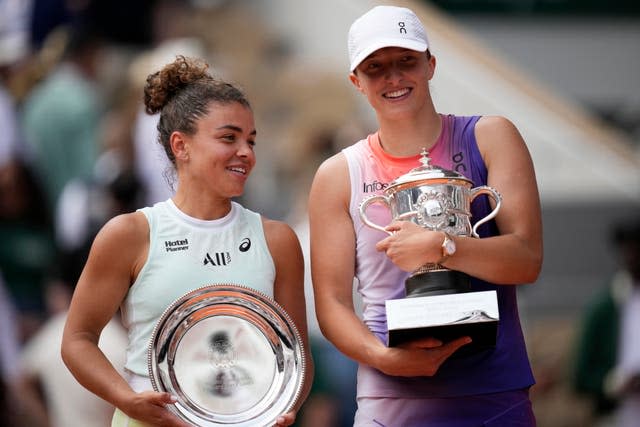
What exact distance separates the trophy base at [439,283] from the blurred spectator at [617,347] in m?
3.70

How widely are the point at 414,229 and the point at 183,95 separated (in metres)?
0.62

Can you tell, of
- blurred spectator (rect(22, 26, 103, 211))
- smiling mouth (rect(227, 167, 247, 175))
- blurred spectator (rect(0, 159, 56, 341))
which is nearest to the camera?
smiling mouth (rect(227, 167, 247, 175))

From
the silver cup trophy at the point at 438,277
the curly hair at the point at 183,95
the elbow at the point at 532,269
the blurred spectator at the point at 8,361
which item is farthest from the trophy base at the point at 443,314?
the blurred spectator at the point at 8,361

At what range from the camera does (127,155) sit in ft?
19.3

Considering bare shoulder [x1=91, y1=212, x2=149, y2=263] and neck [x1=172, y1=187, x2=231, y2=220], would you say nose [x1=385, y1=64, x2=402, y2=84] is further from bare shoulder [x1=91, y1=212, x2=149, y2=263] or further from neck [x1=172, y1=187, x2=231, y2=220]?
bare shoulder [x1=91, y1=212, x2=149, y2=263]

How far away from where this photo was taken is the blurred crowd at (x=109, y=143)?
550 cm

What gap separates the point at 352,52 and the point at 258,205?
3708 millimetres

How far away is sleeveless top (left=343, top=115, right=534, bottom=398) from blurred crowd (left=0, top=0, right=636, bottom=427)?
2.53 meters

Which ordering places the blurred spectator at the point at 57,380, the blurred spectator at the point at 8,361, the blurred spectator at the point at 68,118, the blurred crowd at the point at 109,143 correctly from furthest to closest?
the blurred spectator at the point at 68,118, the blurred spectator at the point at 8,361, the blurred crowd at the point at 109,143, the blurred spectator at the point at 57,380

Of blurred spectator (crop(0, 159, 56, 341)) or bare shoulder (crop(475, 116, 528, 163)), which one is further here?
blurred spectator (crop(0, 159, 56, 341))

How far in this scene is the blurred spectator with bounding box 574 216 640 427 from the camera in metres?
6.09

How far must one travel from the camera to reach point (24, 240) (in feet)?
20.3

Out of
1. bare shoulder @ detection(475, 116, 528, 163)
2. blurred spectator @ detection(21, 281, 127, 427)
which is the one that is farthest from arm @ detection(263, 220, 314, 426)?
blurred spectator @ detection(21, 281, 127, 427)

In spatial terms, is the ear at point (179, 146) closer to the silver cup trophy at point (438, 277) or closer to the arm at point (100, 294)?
the arm at point (100, 294)
